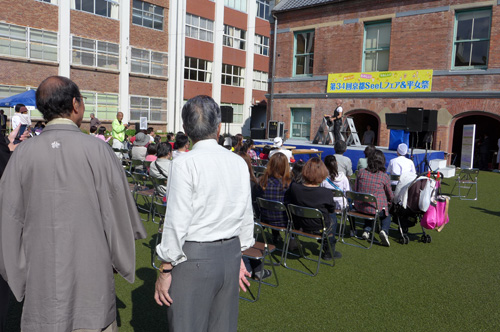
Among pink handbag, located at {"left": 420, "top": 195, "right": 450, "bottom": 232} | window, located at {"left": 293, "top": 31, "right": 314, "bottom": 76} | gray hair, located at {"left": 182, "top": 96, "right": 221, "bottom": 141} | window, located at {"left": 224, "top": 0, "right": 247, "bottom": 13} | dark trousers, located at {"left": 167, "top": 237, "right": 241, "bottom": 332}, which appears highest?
window, located at {"left": 224, "top": 0, "right": 247, "bottom": 13}

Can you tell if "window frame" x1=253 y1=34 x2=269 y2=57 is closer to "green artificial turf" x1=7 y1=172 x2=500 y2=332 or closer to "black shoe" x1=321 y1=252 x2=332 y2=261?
"green artificial turf" x1=7 y1=172 x2=500 y2=332

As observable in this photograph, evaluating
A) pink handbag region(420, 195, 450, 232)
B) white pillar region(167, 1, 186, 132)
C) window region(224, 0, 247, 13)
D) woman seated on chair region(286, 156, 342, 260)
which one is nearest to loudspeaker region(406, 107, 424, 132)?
pink handbag region(420, 195, 450, 232)

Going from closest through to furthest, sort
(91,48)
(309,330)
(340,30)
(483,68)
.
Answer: (309,330), (483,68), (340,30), (91,48)

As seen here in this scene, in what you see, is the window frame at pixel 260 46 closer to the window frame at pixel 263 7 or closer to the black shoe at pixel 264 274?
the window frame at pixel 263 7

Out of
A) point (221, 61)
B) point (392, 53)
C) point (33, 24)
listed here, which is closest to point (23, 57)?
point (33, 24)

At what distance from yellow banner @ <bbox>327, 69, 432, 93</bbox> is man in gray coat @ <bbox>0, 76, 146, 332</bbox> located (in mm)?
16367

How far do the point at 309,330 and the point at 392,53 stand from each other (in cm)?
1562

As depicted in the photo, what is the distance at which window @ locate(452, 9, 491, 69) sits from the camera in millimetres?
15078

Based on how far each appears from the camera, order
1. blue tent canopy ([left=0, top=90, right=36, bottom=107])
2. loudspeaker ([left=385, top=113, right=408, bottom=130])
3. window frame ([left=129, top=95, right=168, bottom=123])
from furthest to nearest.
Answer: window frame ([left=129, top=95, right=168, bottom=123]) → blue tent canopy ([left=0, top=90, right=36, bottom=107]) → loudspeaker ([left=385, top=113, right=408, bottom=130])

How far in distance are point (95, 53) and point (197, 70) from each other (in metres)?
7.84

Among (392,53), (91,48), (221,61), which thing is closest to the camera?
(392,53)

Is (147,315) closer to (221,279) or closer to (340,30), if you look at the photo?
(221,279)

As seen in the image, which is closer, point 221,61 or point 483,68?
point 483,68

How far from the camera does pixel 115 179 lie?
2049mm
